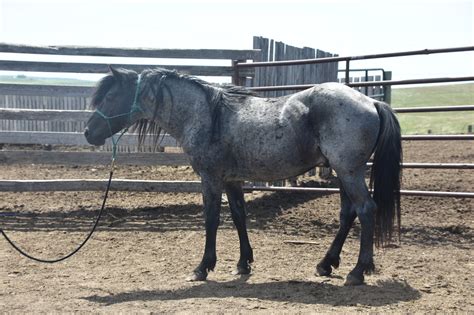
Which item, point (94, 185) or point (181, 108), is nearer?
point (181, 108)

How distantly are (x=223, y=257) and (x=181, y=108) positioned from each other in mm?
1737

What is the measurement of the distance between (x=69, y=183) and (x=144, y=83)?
10.7 ft

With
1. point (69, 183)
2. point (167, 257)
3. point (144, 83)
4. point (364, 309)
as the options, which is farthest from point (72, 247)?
point (364, 309)

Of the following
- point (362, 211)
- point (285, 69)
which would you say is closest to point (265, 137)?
point (362, 211)

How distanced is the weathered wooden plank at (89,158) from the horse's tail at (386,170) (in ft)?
12.6

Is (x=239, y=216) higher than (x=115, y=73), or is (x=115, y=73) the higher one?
(x=115, y=73)

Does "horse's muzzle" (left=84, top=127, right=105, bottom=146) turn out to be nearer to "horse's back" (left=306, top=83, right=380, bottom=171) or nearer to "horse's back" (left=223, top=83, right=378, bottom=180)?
"horse's back" (left=223, top=83, right=378, bottom=180)

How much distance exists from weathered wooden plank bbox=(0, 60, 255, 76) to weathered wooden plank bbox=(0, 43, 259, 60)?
154 mm

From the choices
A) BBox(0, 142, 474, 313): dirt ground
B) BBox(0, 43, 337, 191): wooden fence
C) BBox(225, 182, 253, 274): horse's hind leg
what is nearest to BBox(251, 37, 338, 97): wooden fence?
BBox(0, 43, 337, 191): wooden fence

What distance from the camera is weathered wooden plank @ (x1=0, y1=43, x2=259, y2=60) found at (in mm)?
7914

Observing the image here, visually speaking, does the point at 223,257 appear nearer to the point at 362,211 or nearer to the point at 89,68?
the point at 362,211

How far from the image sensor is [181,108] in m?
5.36

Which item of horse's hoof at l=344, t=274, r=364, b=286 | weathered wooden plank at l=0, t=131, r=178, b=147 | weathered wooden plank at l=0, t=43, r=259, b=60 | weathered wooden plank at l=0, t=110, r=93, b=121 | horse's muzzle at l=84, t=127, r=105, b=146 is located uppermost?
weathered wooden plank at l=0, t=43, r=259, b=60

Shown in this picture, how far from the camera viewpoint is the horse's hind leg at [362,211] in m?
4.59
